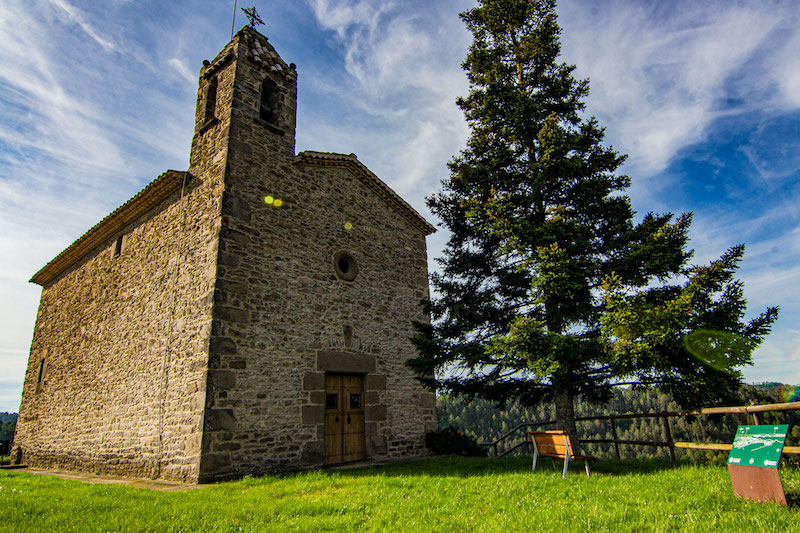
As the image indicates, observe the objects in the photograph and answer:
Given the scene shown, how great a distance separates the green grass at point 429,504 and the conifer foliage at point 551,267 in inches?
67.6

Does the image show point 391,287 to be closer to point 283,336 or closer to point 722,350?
point 283,336

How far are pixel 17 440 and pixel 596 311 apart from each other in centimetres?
1913

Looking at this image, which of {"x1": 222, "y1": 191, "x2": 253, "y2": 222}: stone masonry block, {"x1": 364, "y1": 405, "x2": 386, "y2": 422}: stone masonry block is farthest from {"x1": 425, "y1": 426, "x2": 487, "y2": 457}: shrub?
{"x1": 222, "y1": 191, "x2": 253, "y2": 222}: stone masonry block

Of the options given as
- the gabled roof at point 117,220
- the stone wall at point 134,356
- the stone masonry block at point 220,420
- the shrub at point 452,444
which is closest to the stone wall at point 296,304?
the stone masonry block at point 220,420

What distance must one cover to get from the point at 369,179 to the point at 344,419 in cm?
629

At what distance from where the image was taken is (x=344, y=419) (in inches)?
382

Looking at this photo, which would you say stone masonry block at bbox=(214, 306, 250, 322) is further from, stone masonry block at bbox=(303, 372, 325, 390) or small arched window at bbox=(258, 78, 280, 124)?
small arched window at bbox=(258, 78, 280, 124)

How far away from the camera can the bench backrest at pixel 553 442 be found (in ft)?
21.4

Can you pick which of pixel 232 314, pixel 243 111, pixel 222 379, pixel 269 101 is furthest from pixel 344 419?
pixel 269 101

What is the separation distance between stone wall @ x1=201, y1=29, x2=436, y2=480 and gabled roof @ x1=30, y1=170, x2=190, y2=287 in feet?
6.97

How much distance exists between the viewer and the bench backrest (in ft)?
21.4

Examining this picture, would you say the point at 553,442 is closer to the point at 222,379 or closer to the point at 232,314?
the point at 222,379

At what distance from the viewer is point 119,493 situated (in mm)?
6148

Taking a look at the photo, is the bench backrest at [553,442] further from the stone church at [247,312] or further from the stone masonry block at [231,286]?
the stone masonry block at [231,286]
